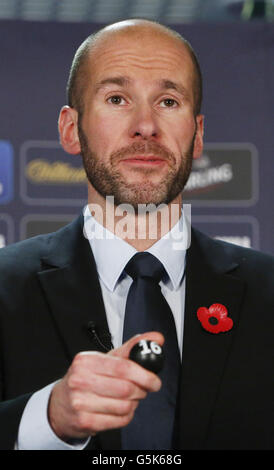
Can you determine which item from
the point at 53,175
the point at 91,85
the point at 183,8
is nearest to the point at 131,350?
the point at 91,85

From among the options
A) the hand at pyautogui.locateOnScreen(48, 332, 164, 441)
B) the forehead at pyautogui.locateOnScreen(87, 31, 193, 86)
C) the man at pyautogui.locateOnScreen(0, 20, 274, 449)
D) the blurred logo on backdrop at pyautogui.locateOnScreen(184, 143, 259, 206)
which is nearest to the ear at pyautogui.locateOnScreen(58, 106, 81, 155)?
the man at pyautogui.locateOnScreen(0, 20, 274, 449)

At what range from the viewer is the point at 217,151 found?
3336mm

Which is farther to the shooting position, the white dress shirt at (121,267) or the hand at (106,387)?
the white dress shirt at (121,267)

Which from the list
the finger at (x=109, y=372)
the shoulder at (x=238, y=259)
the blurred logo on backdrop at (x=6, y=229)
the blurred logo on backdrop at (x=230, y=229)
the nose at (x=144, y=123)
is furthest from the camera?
the blurred logo on backdrop at (x=230, y=229)

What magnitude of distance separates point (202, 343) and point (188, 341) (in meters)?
0.02

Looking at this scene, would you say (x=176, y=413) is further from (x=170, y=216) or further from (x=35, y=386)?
(x=170, y=216)

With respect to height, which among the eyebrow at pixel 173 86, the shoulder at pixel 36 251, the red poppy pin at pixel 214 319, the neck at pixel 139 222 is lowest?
the red poppy pin at pixel 214 319

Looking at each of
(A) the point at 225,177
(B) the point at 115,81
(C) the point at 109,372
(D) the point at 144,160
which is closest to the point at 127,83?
(B) the point at 115,81

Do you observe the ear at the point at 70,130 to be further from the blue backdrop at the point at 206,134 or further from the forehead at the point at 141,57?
the blue backdrop at the point at 206,134

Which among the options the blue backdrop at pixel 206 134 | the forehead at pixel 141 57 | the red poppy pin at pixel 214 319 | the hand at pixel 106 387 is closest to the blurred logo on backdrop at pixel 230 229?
the blue backdrop at pixel 206 134

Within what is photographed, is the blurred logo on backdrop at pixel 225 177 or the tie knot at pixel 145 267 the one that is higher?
the blurred logo on backdrop at pixel 225 177

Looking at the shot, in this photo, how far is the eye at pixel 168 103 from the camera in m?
1.48

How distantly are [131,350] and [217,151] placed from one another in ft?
7.88

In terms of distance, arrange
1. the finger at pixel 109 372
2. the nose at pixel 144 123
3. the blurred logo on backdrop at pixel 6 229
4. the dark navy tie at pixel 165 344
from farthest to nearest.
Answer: the blurred logo on backdrop at pixel 6 229 → the nose at pixel 144 123 → the dark navy tie at pixel 165 344 → the finger at pixel 109 372
